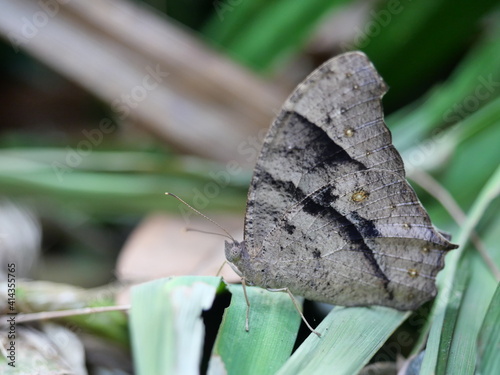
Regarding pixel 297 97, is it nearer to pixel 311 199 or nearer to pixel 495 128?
pixel 311 199

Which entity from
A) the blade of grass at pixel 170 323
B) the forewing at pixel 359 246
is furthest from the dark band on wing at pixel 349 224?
the blade of grass at pixel 170 323

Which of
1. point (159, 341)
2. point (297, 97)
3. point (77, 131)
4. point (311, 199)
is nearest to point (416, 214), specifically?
point (311, 199)

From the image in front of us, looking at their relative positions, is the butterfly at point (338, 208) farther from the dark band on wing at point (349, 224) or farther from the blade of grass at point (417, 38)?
the blade of grass at point (417, 38)

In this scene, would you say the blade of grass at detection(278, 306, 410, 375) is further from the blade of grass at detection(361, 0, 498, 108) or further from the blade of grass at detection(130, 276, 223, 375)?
the blade of grass at detection(361, 0, 498, 108)

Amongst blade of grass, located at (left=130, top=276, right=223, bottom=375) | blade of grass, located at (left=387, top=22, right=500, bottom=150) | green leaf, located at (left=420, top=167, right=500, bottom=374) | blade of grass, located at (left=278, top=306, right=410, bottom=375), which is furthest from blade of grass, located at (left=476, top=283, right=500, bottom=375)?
Result: blade of grass, located at (left=387, top=22, right=500, bottom=150)

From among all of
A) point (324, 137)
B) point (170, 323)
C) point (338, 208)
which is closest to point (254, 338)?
point (170, 323)
